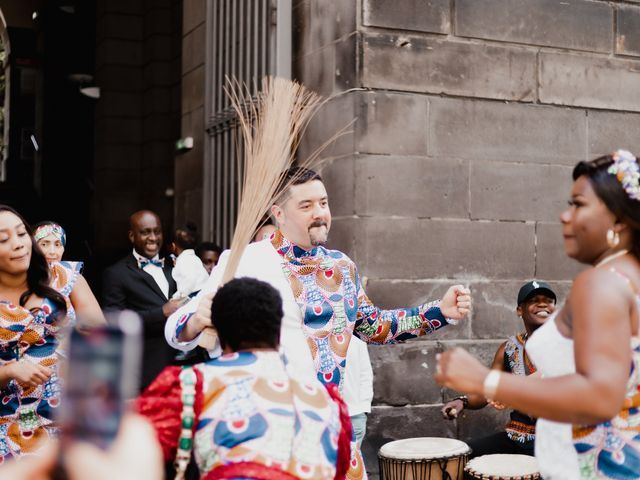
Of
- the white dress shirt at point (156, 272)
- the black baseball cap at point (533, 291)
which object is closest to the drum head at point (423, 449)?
the black baseball cap at point (533, 291)

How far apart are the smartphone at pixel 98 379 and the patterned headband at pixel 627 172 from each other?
1.95 m

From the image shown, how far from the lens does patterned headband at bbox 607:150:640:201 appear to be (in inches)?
115

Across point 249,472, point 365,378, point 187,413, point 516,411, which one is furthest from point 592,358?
point 365,378

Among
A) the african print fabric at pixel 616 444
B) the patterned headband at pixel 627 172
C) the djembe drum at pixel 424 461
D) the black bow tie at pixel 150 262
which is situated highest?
the patterned headband at pixel 627 172

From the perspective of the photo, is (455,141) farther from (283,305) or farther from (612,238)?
(612,238)

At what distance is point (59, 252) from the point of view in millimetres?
6391

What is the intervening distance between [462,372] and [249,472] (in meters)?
0.71

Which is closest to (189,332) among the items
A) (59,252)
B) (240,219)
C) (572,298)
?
(240,219)

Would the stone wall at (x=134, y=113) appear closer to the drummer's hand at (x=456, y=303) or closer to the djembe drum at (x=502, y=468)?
the djembe drum at (x=502, y=468)

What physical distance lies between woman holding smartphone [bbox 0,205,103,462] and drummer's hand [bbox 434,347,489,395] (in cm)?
215

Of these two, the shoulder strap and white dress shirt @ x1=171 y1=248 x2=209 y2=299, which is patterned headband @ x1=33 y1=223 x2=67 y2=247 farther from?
the shoulder strap

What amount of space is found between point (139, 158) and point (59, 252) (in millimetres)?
6477

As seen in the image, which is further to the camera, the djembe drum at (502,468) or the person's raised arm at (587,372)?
the djembe drum at (502,468)

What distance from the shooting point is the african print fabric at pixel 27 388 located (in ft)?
14.3
